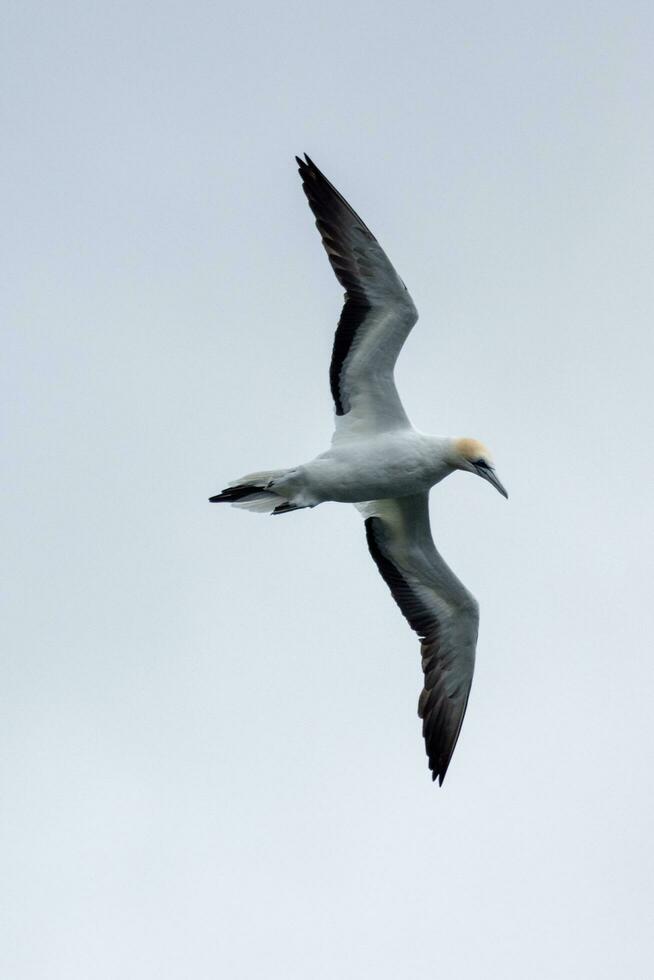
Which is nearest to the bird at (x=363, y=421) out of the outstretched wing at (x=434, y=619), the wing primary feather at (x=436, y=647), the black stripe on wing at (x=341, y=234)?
the black stripe on wing at (x=341, y=234)

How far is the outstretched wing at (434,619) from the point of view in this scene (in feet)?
64.1

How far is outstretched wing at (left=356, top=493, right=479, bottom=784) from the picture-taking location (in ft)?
64.1

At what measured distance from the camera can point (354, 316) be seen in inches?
703

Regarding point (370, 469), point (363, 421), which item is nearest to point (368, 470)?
point (370, 469)

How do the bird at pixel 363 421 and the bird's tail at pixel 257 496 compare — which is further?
the bird's tail at pixel 257 496

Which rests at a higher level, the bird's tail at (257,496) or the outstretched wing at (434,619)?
the bird's tail at (257,496)

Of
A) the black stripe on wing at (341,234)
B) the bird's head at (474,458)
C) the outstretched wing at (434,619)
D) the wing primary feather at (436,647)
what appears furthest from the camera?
the wing primary feather at (436,647)

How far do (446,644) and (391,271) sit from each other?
14.7 feet

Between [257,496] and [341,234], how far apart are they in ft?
9.18

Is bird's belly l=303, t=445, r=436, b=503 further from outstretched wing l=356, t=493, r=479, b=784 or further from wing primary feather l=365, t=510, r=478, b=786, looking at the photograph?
wing primary feather l=365, t=510, r=478, b=786

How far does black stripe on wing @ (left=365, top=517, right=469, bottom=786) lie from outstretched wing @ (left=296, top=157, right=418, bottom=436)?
1.81m

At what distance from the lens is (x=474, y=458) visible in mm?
17812

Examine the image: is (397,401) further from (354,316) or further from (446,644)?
(446,644)

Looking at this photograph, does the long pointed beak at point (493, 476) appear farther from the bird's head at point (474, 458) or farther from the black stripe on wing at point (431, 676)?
the black stripe on wing at point (431, 676)
